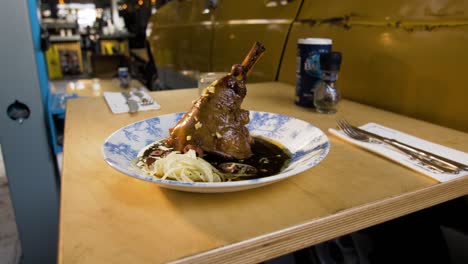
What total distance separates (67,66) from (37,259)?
6.76m

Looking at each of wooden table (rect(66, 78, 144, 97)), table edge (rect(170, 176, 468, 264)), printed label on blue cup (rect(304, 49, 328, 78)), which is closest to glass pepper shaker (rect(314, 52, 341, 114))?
printed label on blue cup (rect(304, 49, 328, 78))

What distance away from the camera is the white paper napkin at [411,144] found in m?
0.68

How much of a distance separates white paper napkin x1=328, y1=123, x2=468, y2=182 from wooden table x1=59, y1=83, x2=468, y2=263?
0.06ft

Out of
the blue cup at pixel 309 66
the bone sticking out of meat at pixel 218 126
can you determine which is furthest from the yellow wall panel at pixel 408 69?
the bone sticking out of meat at pixel 218 126

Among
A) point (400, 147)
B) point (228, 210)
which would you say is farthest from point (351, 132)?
point (228, 210)

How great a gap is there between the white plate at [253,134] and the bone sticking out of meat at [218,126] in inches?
3.5

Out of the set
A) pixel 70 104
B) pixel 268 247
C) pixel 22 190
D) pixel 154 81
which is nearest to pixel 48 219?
pixel 22 190

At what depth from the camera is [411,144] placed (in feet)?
2.77

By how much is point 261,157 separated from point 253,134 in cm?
17

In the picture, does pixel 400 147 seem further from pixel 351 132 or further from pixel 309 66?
pixel 309 66

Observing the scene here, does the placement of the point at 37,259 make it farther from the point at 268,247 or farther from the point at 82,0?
the point at 82,0

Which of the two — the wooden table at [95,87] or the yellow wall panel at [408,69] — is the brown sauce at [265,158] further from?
the wooden table at [95,87]

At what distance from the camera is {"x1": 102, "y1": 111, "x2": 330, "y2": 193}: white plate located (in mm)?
556

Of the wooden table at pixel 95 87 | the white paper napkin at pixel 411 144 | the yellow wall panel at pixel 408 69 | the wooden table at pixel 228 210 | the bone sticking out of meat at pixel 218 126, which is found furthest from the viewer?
the wooden table at pixel 95 87
